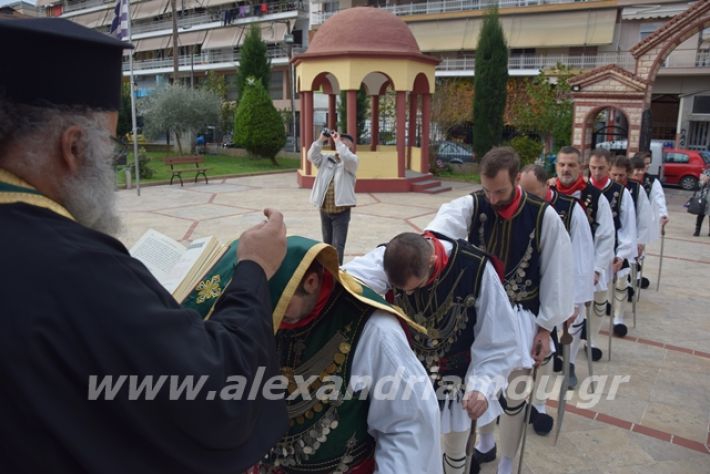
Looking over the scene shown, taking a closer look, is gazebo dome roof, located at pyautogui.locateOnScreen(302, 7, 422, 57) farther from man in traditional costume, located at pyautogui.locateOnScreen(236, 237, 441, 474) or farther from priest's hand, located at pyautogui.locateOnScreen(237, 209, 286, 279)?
priest's hand, located at pyautogui.locateOnScreen(237, 209, 286, 279)

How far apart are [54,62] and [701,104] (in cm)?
3420

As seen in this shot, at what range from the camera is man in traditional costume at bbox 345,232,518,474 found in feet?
9.08

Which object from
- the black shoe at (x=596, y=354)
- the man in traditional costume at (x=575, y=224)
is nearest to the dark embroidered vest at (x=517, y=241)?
the man in traditional costume at (x=575, y=224)

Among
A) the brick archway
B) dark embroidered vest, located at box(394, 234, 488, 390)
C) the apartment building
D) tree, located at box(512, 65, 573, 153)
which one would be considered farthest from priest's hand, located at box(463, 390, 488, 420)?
the apartment building

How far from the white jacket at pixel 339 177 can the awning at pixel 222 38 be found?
4280cm

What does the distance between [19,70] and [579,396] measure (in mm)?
4896

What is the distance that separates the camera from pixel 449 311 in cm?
287

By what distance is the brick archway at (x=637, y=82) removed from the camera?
15.2 meters

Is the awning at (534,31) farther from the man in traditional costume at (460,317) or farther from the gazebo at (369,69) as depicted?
the man in traditional costume at (460,317)

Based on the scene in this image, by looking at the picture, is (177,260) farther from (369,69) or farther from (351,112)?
(351,112)

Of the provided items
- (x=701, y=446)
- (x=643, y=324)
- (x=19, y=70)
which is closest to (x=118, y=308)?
(x=19, y=70)

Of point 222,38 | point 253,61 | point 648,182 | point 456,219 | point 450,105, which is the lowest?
point 648,182

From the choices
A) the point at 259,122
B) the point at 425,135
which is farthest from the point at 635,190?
the point at 259,122

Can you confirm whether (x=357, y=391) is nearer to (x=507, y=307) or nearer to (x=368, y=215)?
(x=507, y=307)
